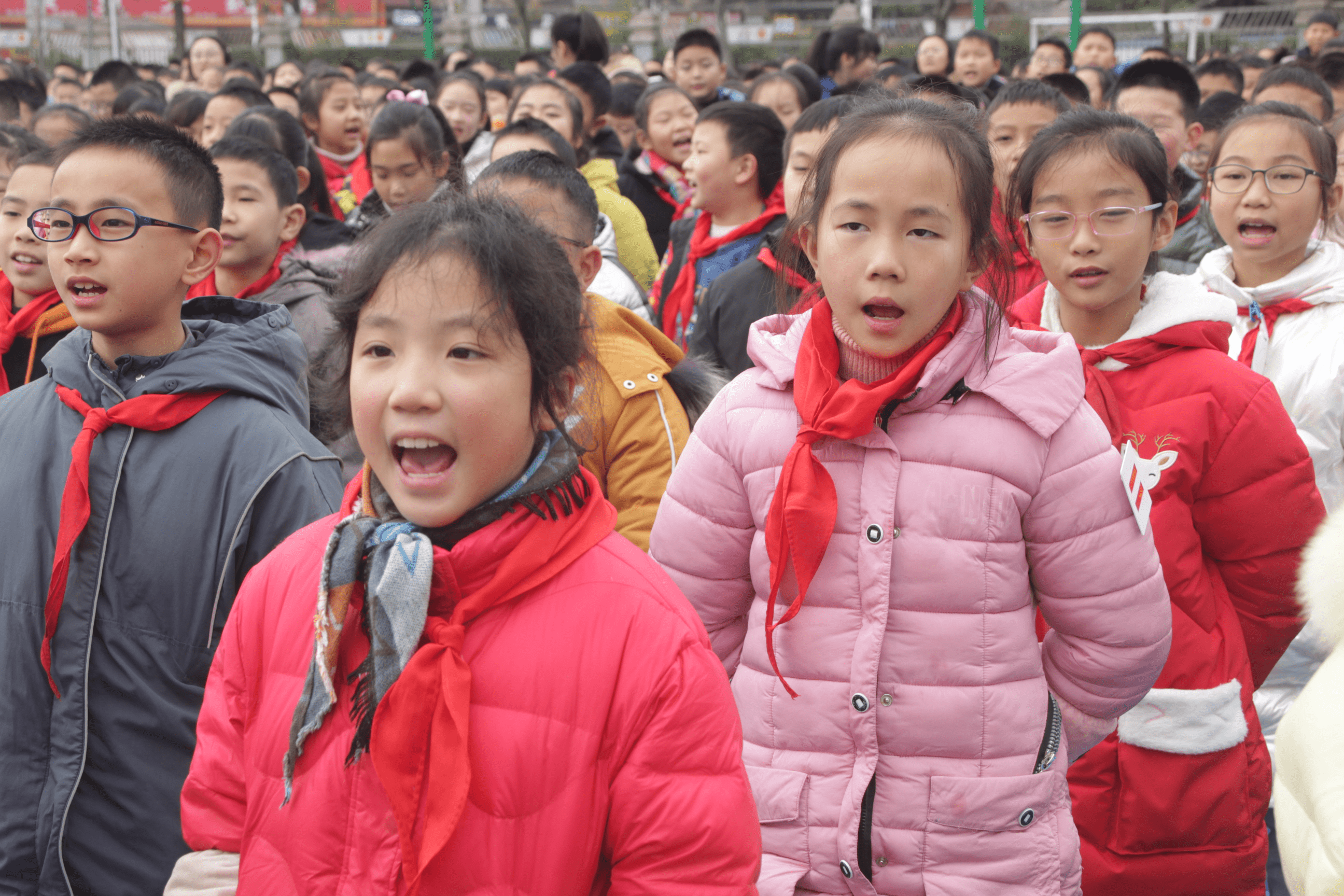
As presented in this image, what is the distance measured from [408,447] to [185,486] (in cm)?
86

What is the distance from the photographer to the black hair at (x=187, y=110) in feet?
21.0

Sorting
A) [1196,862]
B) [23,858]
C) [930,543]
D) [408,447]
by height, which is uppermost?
[408,447]

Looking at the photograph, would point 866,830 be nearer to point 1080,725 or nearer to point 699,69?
point 1080,725

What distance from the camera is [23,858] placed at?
2037mm

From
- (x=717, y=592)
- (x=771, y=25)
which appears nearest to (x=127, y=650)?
(x=717, y=592)

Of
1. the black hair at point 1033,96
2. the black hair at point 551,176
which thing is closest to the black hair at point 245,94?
the black hair at point 551,176

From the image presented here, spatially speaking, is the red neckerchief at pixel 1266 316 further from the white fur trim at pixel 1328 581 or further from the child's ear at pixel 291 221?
the child's ear at pixel 291 221

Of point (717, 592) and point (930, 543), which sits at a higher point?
point (930, 543)

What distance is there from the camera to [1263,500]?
238cm

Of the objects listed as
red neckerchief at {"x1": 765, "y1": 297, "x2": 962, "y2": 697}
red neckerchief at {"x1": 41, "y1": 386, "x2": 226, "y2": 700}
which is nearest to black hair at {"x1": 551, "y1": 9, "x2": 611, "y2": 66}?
red neckerchief at {"x1": 41, "y1": 386, "x2": 226, "y2": 700}

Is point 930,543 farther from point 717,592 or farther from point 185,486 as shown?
point 185,486

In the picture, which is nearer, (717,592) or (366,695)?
(366,695)

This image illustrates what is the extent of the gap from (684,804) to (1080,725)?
34.9 inches

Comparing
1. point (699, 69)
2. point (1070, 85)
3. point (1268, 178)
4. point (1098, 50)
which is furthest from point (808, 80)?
point (1268, 178)
